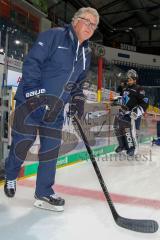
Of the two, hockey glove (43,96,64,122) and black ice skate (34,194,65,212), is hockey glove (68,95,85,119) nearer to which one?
hockey glove (43,96,64,122)

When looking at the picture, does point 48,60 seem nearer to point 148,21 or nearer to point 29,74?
point 29,74

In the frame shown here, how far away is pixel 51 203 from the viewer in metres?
2.25

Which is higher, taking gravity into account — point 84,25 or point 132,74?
point 132,74

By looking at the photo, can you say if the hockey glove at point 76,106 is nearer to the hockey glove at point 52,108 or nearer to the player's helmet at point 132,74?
the hockey glove at point 52,108

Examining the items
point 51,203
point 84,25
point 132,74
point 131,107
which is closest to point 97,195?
point 51,203

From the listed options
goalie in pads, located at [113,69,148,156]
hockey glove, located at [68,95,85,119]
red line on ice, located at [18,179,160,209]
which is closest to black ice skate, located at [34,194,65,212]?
red line on ice, located at [18,179,160,209]

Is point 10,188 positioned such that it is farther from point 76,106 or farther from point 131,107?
point 131,107

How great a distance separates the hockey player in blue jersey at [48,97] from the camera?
7.08 ft

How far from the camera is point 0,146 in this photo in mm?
3127

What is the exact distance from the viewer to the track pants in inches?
87.8

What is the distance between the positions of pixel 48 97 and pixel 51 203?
2.08 ft

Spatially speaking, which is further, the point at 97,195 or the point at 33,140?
the point at 97,195

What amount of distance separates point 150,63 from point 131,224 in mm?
17909

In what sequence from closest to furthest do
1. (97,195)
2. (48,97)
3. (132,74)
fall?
(48,97)
(97,195)
(132,74)
